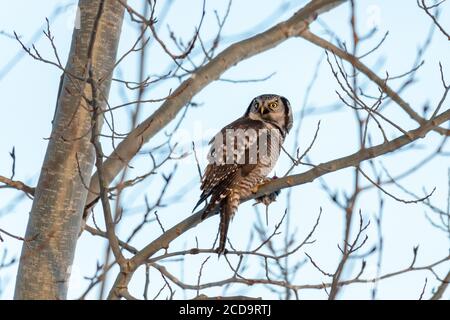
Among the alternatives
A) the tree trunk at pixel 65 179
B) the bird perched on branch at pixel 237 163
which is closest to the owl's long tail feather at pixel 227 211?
the bird perched on branch at pixel 237 163

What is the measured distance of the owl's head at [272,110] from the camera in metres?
7.12

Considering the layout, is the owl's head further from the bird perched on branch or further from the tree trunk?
the tree trunk

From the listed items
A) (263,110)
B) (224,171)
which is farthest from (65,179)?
(263,110)

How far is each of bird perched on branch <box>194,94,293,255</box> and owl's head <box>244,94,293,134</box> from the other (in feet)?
0.16

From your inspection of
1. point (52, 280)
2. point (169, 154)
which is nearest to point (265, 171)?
point (169, 154)

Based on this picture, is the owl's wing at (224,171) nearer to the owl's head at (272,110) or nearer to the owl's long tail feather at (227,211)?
the owl's long tail feather at (227,211)

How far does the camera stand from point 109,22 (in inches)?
213

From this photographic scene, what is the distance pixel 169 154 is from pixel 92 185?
617 millimetres

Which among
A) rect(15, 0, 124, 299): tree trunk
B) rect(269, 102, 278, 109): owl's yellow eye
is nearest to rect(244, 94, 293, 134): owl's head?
rect(269, 102, 278, 109): owl's yellow eye

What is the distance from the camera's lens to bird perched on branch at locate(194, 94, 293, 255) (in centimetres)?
551

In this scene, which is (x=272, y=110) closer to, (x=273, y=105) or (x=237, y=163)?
(x=273, y=105)
